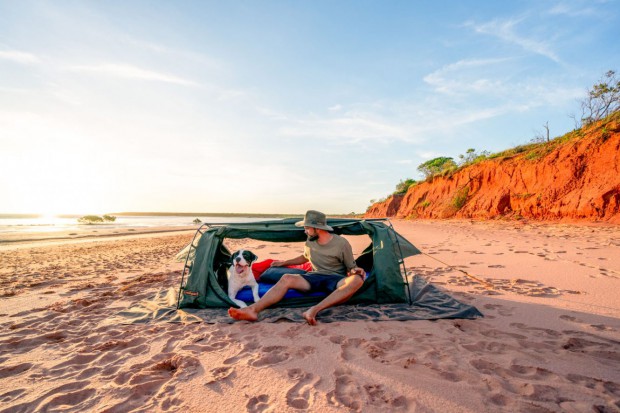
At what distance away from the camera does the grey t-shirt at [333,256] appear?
452cm

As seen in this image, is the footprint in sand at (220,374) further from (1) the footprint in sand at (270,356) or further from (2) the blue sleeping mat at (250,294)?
(2) the blue sleeping mat at (250,294)

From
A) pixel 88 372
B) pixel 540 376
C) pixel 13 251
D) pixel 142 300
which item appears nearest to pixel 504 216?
pixel 540 376

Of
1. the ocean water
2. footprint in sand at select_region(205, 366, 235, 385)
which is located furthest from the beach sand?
the ocean water

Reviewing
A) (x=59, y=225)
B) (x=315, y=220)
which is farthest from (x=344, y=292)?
(x=59, y=225)

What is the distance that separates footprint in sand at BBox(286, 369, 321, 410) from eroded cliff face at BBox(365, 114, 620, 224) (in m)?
14.8

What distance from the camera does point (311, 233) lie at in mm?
4543

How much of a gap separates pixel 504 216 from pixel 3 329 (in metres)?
19.6

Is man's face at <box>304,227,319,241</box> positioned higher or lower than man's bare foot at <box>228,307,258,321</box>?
higher

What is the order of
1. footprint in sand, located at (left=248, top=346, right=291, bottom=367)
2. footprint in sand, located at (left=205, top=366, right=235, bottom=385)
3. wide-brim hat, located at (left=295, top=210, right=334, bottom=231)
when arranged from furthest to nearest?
1. wide-brim hat, located at (left=295, top=210, right=334, bottom=231)
2. footprint in sand, located at (left=248, top=346, right=291, bottom=367)
3. footprint in sand, located at (left=205, top=366, right=235, bottom=385)

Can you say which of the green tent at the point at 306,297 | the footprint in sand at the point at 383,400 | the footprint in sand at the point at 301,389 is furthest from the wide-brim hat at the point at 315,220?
the footprint in sand at the point at 383,400

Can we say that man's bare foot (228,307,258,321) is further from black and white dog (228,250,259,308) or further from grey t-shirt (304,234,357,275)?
grey t-shirt (304,234,357,275)

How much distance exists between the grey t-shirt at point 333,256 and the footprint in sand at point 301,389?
205 centimetres

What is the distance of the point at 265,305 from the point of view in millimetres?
4129

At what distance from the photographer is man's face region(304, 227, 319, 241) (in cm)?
452
